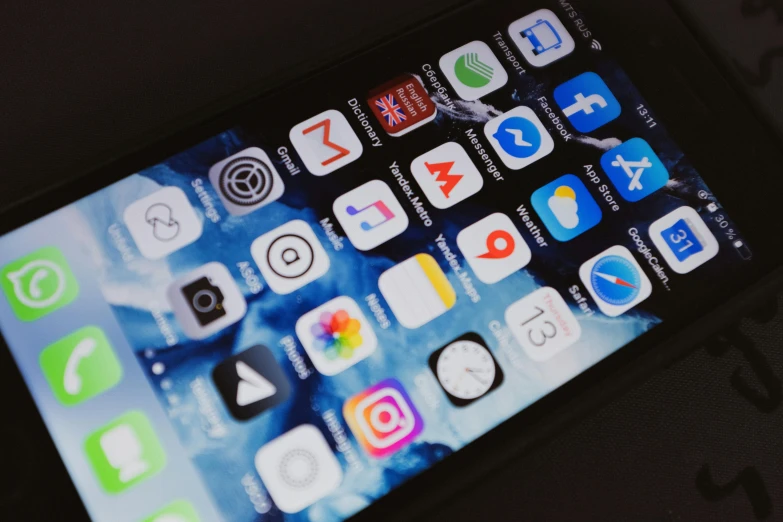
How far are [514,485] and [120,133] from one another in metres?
0.29

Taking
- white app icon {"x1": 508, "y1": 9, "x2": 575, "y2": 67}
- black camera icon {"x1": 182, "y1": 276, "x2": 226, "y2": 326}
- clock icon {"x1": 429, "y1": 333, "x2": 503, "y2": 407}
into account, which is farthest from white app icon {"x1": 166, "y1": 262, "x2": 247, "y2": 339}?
white app icon {"x1": 508, "y1": 9, "x2": 575, "y2": 67}

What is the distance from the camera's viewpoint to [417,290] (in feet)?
1.10

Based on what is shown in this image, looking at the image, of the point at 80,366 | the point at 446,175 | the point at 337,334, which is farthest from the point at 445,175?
the point at 80,366

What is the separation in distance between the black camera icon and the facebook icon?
211 mm

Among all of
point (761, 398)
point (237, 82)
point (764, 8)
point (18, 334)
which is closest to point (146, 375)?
point (18, 334)

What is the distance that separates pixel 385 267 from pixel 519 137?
4.1 inches

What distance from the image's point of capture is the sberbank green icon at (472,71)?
0.36 m

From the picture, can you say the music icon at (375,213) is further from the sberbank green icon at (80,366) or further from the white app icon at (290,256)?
the sberbank green icon at (80,366)

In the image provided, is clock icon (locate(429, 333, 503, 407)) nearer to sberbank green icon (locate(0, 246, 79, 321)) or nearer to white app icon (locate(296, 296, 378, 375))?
white app icon (locate(296, 296, 378, 375))

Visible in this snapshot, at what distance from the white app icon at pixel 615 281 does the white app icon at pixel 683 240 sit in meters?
0.02

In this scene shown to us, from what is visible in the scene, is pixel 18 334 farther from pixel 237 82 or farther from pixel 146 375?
pixel 237 82

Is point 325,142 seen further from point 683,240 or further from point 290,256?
point 683,240

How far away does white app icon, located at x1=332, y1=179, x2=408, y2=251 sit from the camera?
0.34 metres

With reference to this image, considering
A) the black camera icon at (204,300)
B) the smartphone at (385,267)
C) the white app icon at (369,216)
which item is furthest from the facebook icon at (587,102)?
the black camera icon at (204,300)
